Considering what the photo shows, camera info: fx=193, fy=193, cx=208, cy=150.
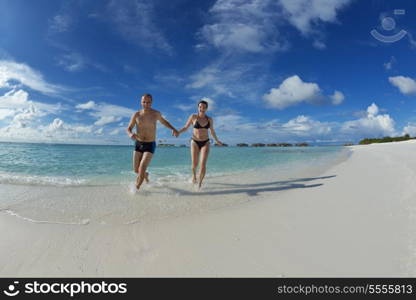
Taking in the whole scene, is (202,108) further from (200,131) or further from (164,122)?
(164,122)

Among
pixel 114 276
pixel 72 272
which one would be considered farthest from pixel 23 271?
pixel 114 276

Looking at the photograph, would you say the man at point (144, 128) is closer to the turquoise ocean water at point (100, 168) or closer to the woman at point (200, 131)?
the woman at point (200, 131)

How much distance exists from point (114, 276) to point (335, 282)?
6.11 feet

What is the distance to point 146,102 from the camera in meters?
5.32

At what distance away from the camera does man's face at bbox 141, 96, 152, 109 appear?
5286mm

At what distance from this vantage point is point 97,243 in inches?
87.4

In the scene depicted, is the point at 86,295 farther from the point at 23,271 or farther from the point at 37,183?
the point at 37,183
